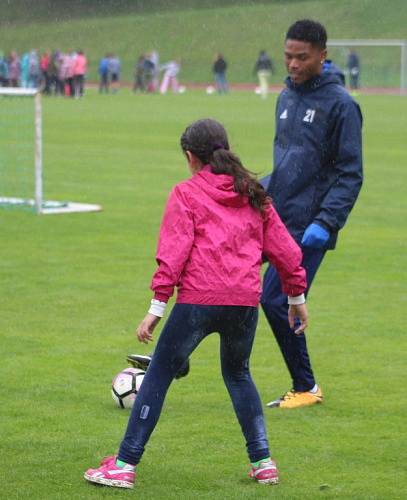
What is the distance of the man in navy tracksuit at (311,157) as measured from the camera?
23.3ft

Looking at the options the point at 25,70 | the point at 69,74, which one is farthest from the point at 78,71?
the point at 25,70

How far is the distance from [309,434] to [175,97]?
175 feet

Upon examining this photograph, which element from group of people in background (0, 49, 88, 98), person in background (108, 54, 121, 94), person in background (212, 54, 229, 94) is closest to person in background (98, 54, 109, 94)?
person in background (108, 54, 121, 94)

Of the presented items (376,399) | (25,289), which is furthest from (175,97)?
(376,399)

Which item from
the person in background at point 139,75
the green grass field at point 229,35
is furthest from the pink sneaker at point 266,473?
the person in background at point 139,75

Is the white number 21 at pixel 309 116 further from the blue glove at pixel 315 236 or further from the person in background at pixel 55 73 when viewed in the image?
the person in background at pixel 55 73

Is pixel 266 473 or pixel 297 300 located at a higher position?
pixel 297 300

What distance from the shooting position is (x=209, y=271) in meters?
5.68

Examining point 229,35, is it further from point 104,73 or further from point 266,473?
point 266,473

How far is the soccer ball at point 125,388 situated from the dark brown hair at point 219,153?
6.62 ft

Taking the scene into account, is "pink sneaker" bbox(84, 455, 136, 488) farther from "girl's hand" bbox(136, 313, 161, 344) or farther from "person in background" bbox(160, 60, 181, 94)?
"person in background" bbox(160, 60, 181, 94)

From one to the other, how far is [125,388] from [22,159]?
1727cm

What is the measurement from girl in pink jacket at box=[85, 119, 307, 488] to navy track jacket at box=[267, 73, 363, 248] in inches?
52.5

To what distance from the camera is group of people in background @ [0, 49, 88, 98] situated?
60.3 m
